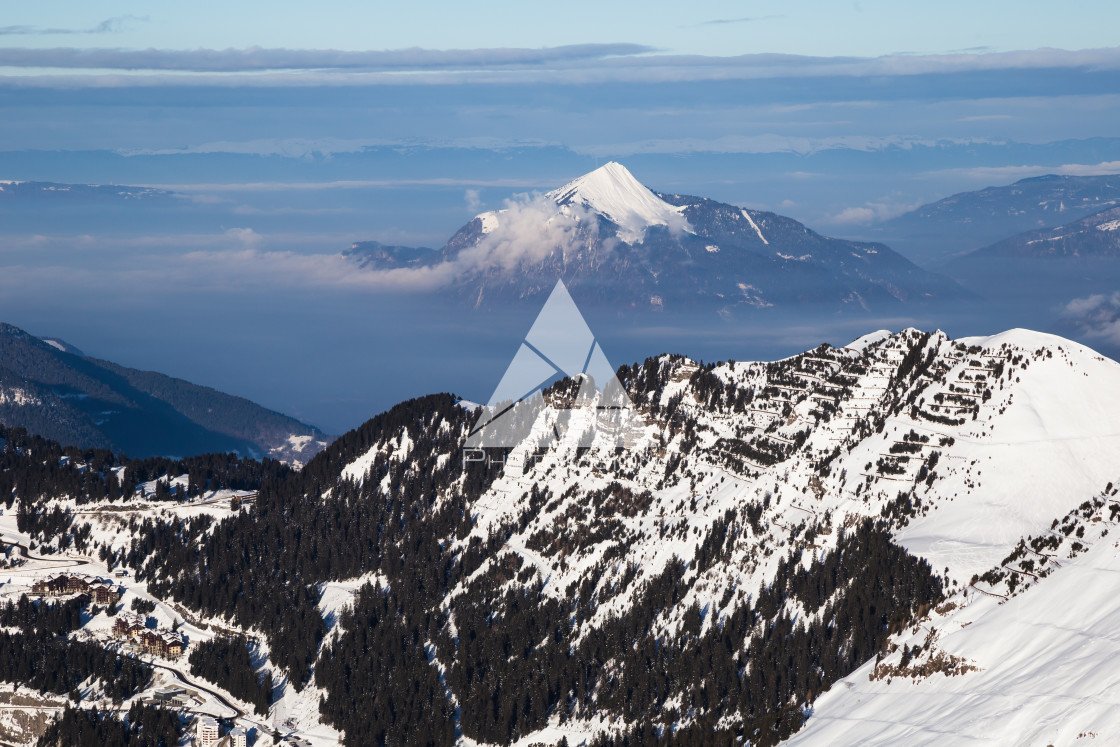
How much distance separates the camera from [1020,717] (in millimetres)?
131500

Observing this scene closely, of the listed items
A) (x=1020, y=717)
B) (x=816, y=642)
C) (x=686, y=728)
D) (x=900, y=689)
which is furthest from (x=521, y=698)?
(x=1020, y=717)

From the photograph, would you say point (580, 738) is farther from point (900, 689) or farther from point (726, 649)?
point (900, 689)

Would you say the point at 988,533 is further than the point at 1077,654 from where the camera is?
Yes

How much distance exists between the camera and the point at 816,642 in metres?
181

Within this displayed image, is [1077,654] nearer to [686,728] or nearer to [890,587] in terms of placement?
[890,587]

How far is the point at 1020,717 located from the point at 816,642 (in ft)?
166

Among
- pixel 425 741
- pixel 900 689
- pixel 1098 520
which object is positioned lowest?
pixel 425 741

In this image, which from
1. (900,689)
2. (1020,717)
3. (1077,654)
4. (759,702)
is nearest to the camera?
(1020,717)

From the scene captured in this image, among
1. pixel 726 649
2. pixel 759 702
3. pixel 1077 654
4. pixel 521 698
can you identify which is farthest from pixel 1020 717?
pixel 521 698

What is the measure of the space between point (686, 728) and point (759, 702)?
9.93 m


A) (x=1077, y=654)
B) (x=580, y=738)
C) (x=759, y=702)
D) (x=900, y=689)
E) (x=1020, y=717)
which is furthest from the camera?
(x=580, y=738)

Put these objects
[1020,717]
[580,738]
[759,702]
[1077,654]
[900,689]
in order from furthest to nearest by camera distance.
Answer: [580,738] < [759,702] < [900,689] < [1077,654] < [1020,717]

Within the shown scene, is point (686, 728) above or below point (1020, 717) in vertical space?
below

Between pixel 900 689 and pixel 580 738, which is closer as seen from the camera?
pixel 900 689
